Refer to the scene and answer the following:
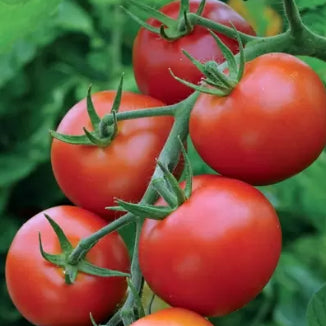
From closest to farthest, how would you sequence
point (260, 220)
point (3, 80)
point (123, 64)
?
point (260, 220), point (3, 80), point (123, 64)

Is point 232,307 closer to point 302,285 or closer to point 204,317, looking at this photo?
point 204,317

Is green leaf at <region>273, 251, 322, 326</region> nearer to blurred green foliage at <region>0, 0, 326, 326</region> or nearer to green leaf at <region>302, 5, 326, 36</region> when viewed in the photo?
blurred green foliage at <region>0, 0, 326, 326</region>

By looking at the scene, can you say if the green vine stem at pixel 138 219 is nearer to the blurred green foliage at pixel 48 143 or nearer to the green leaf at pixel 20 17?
the green leaf at pixel 20 17

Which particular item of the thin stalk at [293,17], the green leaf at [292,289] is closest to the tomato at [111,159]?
the thin stalk at [293,17]

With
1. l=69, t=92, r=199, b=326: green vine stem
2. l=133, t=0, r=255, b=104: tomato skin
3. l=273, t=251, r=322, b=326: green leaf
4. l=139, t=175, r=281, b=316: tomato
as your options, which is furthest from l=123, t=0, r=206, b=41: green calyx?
l=273, t=251, r=322, b=326: green leaf

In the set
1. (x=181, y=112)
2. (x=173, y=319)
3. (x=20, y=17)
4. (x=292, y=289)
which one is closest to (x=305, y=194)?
(x=292, y=289)

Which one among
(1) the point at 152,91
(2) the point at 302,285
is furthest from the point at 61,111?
(1) the point at 152,91
